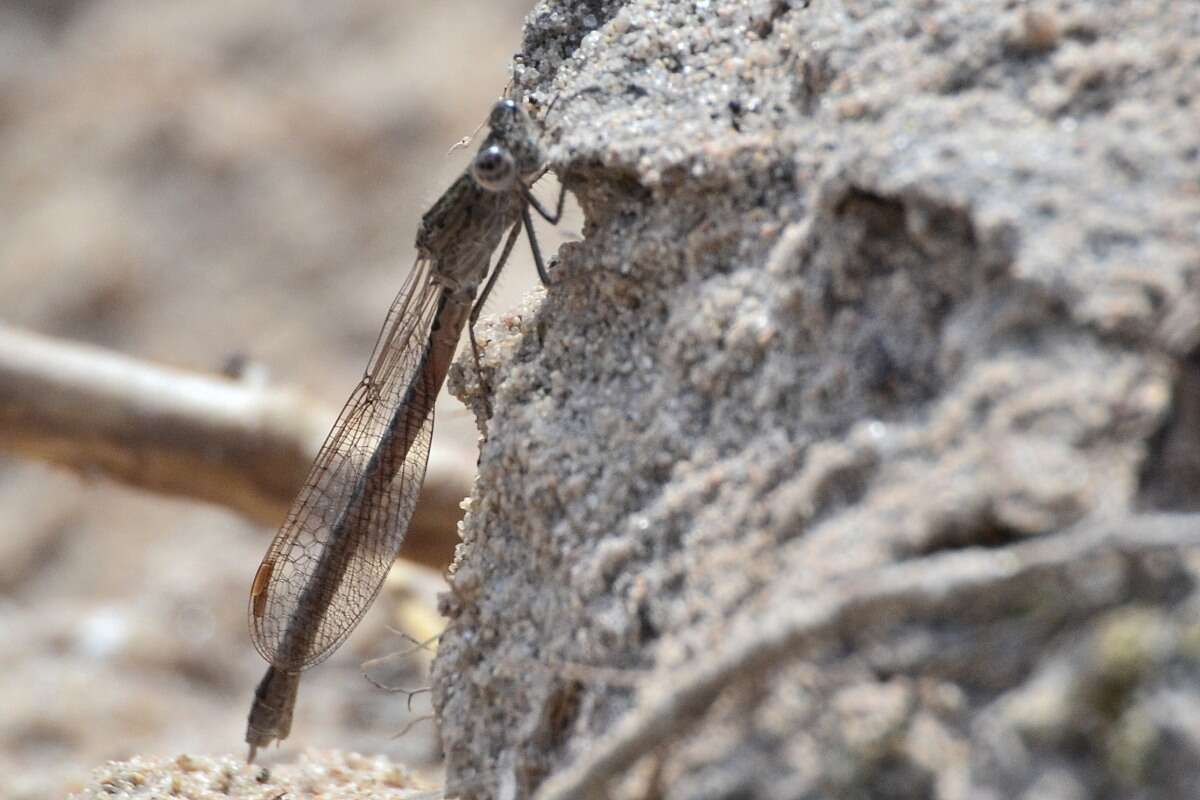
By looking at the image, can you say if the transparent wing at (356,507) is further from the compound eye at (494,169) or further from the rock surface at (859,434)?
the rock surface at (859,434)

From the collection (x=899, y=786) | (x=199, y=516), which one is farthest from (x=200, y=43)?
(x=899, y=786)

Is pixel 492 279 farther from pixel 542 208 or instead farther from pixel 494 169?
pixel 494 169

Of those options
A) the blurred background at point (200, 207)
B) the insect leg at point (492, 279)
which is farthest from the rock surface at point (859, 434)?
the blurred background at point (200, 207)

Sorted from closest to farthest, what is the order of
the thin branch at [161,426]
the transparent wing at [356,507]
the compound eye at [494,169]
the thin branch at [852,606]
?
the thin branch at [852,606]
the compound eye at [494,169]
the transparent wing at [356,507]
the thin branch at [161,426]

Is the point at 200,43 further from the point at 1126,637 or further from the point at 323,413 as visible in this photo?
the point at 1126,637

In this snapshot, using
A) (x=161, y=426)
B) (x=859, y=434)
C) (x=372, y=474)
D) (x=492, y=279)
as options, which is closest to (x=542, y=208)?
(x=492, y=279)
